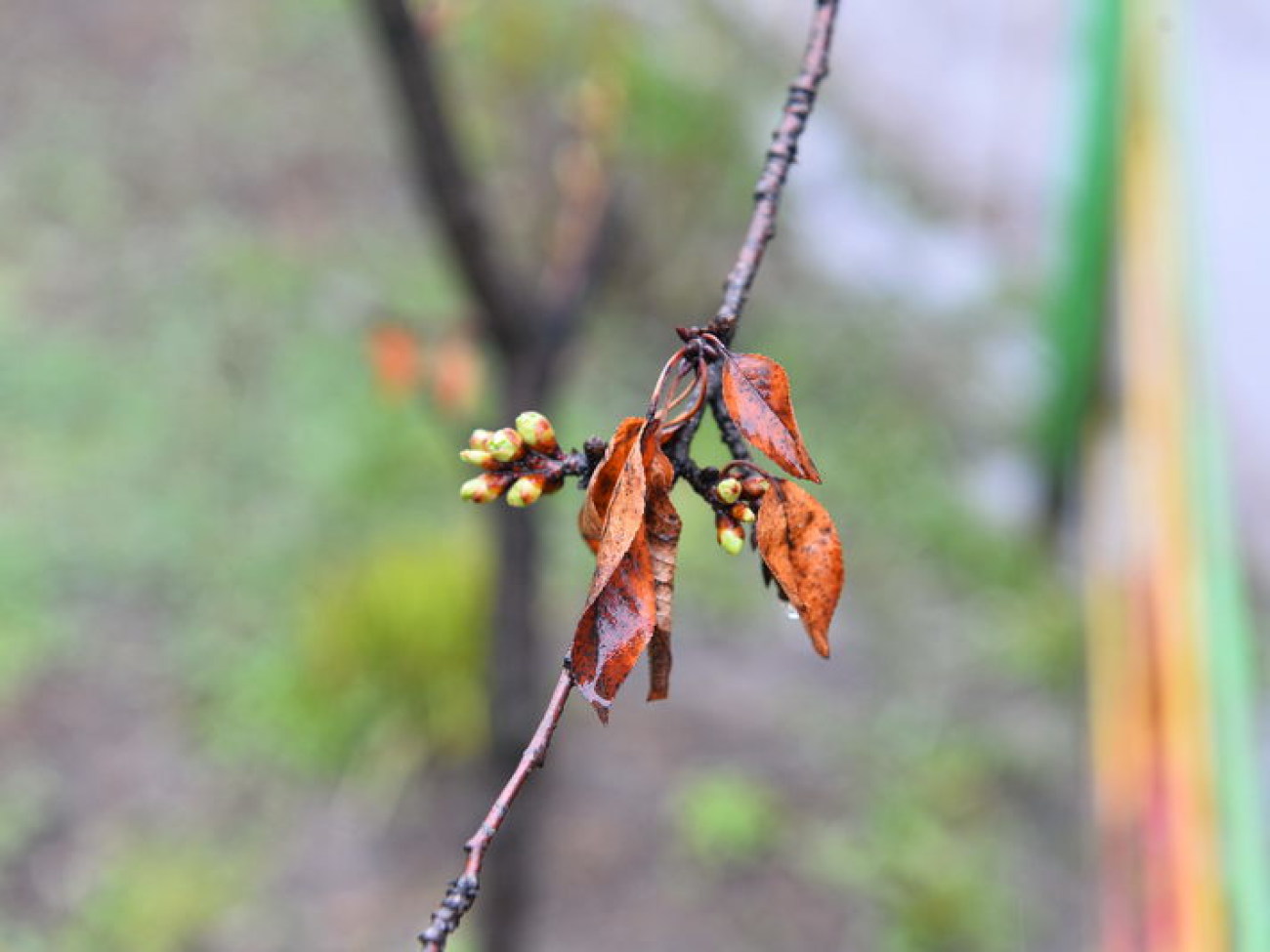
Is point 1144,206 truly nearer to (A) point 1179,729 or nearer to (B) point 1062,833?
(A) point 1179,729

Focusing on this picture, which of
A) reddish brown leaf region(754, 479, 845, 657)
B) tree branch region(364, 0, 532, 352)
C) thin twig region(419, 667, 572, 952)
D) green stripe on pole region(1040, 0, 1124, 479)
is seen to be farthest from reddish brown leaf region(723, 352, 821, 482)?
green stripe on pole region(1040, 0, 1124, 479)

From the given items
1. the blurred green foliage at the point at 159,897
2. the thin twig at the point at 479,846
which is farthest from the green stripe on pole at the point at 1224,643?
the blurred green foliage at the point at 159,897

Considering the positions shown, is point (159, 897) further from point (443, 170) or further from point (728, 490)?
point (728, 490)

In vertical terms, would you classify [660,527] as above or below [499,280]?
below

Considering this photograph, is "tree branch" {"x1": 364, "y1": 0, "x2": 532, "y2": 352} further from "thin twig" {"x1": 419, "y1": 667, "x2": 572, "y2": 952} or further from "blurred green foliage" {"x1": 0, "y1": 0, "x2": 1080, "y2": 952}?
"thin twig" {"x1": 419, "y1": 667, "x2": 572, "y2": 952}

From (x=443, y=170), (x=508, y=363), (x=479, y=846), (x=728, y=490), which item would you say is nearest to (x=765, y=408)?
(x=728, y=490)

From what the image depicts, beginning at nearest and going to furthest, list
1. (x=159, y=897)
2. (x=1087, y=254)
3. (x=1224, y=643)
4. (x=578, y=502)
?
1. (x=1224, y=643)
2. (x=159, y=897)
3. (x=1087, y=254)
4. (x=578, y=502)
